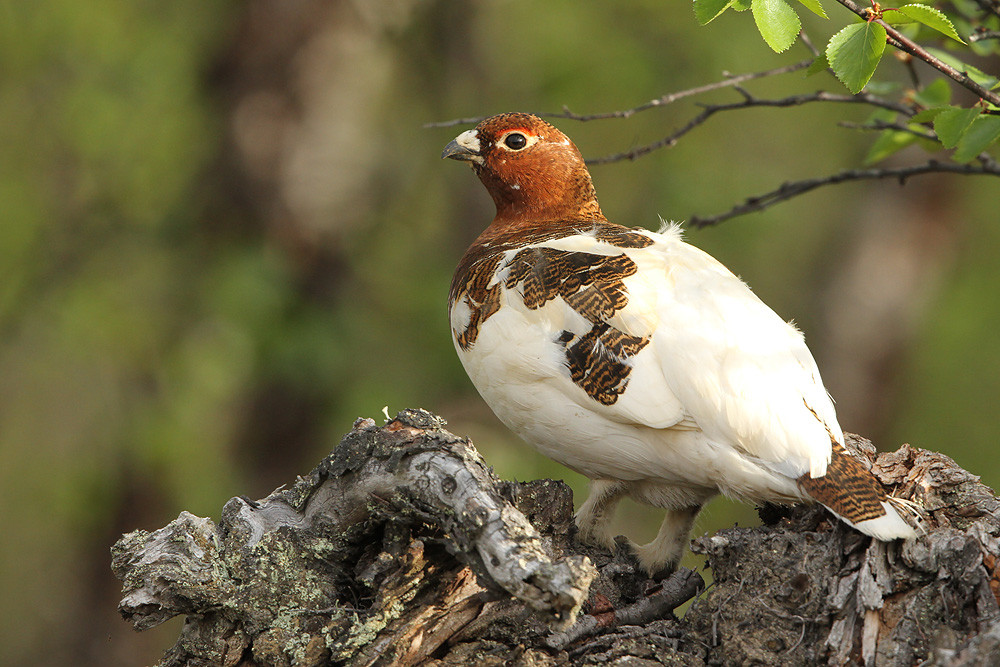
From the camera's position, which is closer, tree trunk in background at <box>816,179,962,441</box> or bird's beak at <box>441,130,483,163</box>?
bird's beak at <box>441,130,483,163</box>

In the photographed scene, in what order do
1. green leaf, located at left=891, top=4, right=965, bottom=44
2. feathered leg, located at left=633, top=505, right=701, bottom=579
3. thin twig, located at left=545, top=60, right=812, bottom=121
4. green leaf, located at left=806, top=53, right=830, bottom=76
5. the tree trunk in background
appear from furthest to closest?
the tree trunk in background < thin twig, located at left=545, top=60, right=812, bottom=121 < feathered leg, located at left=633, top=505, right=701, bottom=579 < green leaf, located at left=806, top=53, right=830, bottom=76 < green leaf, located at left=891, top=4, right=965, bottom=44

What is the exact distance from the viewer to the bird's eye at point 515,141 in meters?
4.73

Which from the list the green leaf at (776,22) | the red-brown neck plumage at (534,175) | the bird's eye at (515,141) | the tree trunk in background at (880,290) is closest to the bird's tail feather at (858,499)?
the green leaf at (776,22)

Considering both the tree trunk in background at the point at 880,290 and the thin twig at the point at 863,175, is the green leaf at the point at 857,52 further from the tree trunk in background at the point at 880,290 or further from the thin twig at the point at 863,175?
the tree trunk in background at the point at 880,290

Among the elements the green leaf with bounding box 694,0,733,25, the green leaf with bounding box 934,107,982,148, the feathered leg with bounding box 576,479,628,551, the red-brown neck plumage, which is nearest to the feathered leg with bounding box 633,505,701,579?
the feathered leg with bounding box 576,479,628,551

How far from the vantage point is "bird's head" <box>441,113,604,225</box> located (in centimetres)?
472

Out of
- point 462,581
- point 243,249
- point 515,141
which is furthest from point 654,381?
point 243,249

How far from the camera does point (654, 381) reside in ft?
11.1

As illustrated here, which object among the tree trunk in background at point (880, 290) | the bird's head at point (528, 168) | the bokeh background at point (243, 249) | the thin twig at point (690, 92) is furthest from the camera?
the tree trunk in background at point (880, 290)

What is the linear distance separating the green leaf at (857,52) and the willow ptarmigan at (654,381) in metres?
1.01

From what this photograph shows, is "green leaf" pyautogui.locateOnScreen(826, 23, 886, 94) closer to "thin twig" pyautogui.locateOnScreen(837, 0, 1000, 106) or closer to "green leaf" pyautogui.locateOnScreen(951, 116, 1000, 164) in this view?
"thin twig" pyautogui.locateOnScreen(837, 0, 1000, 106)

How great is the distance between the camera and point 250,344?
755cm

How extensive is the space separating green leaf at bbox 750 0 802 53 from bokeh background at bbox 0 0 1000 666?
5.35 m

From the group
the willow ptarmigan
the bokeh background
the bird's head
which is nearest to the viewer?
the willow ptarmigan
